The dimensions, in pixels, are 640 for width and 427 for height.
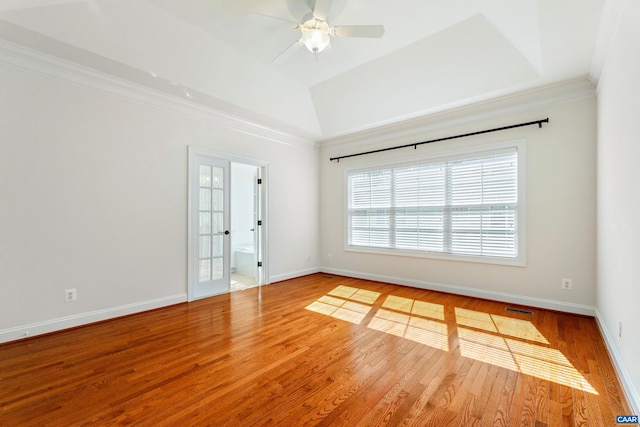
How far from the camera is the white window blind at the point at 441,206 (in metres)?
3.99

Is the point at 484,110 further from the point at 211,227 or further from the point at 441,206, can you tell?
the point at 211,227

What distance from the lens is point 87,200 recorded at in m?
3.20

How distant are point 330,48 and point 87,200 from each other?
3365mm

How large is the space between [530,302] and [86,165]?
5762 mm

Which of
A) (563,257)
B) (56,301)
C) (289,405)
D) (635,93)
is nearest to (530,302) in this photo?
(563,257)

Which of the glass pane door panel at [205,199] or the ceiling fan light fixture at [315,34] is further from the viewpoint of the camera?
the glass pane door panel at [205,199]

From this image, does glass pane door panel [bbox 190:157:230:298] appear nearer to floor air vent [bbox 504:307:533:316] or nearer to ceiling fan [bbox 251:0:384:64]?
ceiling fan [bbox 251:0:384:64]

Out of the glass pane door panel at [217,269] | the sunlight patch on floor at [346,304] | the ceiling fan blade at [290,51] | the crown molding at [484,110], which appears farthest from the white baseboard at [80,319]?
the crown molding at [484,110]

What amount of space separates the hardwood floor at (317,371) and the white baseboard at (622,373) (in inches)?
2.1

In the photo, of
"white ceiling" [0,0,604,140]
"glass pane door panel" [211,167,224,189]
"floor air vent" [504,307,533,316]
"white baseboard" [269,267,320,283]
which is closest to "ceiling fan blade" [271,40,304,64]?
"white ceiling" [0,0,604,140]

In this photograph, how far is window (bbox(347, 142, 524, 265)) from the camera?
13.0ft

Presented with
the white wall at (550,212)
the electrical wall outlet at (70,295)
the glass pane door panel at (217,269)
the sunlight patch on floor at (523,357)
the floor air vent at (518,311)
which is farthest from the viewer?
the glass pane door panel at (217,269)

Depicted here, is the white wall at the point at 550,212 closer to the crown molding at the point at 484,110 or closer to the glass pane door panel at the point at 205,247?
the crown molding at the point at 484,110

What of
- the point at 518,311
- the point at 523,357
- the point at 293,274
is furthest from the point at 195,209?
the point at 518,311
